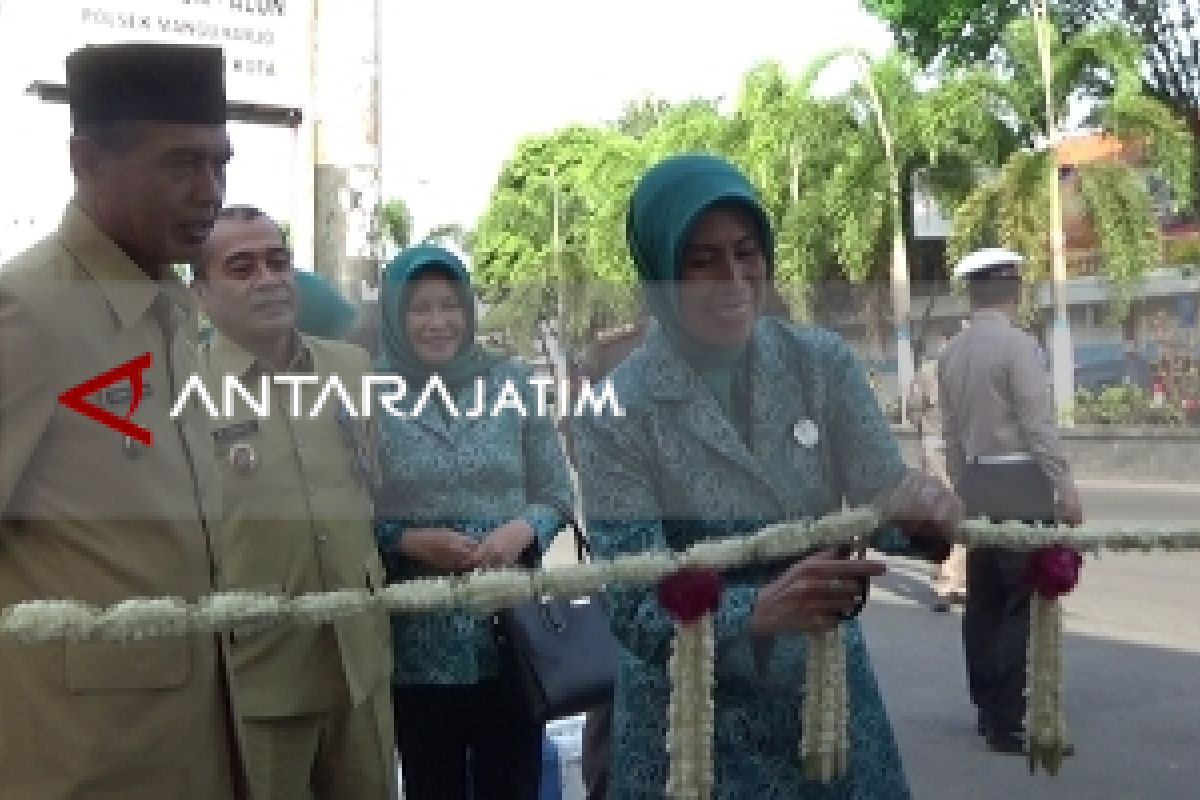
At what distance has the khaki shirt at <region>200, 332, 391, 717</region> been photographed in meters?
2.12

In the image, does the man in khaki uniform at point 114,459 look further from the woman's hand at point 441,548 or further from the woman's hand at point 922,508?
the woman's hand at point 922,508

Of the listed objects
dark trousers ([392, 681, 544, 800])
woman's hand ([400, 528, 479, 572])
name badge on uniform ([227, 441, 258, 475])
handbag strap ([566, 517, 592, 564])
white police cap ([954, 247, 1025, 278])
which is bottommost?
dark trousers ([392, 681, 544, 800])

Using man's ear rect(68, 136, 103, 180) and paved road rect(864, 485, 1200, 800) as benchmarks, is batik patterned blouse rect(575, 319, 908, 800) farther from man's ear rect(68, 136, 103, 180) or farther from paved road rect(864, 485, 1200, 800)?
paved road rect(864, 485, 1200, 800)

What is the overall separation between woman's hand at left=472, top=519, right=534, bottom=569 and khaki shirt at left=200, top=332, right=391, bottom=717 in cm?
18

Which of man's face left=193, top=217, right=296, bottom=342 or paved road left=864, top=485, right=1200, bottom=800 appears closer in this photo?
man's face left=193, top=217, right=296, bottom=342

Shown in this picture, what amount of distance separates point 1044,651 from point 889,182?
1089 centimetres

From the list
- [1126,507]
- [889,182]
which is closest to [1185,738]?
[1126,507]

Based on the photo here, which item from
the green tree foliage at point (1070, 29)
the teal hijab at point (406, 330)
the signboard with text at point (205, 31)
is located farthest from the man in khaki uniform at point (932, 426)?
the green tree foliage at point (1070, 29)

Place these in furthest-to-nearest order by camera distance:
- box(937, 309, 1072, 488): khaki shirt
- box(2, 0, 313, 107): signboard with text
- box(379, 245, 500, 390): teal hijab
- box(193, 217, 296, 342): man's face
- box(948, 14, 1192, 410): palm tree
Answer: box(948, 14, 1192, 410): palm tree, box(937, 309, 1072, 488): khaki shirt, box(2, 0, 313, 107): signboard with text, box(379, 245, 500, 390): teal hijab, box(193, 217, 296, 342): man's face

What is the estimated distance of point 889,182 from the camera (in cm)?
1216

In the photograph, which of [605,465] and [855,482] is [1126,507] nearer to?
[855,482]

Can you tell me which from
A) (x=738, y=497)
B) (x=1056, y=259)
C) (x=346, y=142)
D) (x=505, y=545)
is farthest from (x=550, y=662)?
(x=1056, y=259)

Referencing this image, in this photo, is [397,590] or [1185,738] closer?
[397,590]

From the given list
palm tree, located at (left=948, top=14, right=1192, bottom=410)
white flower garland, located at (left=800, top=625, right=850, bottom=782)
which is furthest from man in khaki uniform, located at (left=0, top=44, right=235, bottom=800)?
palm tree, located at (left=948, top=14, right=1192, bottom=410)
